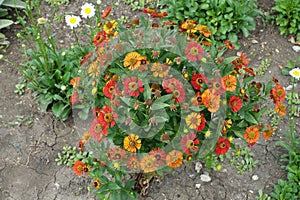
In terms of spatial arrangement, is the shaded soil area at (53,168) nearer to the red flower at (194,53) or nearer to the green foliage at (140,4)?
the red flower at (194,53)

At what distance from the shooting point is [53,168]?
316cm

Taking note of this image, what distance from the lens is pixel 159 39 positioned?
2.49 meters

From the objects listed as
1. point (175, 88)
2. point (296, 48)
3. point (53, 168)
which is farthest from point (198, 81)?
point (296, 48)

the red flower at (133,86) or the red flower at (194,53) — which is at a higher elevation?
the red flower at (194,53)

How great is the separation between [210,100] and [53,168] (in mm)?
1443

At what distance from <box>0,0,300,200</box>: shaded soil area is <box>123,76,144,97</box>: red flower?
100 centimetres

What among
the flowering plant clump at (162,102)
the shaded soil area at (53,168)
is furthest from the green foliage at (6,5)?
the flowering plant clump at (162,102)

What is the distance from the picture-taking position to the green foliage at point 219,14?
3699 millimetres

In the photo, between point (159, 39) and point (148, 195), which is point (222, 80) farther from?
point (148, 195)

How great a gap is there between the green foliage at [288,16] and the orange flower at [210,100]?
188 centimetres

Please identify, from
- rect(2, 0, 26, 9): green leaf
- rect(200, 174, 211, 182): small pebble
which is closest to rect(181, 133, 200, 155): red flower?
rect(200, 174, 211, 182): small pebble

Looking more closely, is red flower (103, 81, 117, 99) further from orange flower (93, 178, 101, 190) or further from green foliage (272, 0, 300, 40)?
green foliage (272, 0, 300, 40)

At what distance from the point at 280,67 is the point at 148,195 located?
162 cm

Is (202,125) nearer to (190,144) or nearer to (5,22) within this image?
(190,144)
